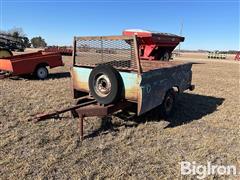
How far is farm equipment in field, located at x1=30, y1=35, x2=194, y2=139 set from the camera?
4309mm

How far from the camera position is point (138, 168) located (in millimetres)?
3375

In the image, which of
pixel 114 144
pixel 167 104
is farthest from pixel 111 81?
pixel 167 104

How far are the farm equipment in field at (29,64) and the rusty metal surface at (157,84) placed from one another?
19.5 ft

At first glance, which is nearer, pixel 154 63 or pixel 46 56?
pixel 154 63

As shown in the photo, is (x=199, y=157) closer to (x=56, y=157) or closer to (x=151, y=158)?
(x=151, y=158)

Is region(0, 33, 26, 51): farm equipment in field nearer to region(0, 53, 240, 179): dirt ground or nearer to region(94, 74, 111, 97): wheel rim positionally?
region(0, 53, 240, 179): dirt ground

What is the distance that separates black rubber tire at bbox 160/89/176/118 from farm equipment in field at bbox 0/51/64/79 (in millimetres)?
5961

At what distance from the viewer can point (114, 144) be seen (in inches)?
161

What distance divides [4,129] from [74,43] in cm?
211

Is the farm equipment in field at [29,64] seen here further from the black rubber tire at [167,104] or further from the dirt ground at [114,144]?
the black rubber tire at [167,104]

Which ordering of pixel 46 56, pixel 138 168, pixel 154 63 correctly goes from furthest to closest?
1. pixel 46 56
2. pixel 154 63
3. pixel 138 168

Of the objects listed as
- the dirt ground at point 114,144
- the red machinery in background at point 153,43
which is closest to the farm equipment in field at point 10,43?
the red machinery in background at point 153,43

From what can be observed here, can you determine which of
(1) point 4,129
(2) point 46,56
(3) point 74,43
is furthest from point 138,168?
(2) point 46,56

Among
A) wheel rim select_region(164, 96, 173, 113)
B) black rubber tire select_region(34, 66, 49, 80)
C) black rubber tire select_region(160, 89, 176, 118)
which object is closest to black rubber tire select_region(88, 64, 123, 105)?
A: black rubber tire select_region(160, 89, 176, 118)
